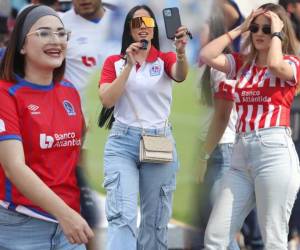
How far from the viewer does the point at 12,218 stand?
3.57 meters

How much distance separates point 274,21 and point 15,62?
1946 millimetres

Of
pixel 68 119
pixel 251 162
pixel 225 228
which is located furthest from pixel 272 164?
pixel 68 119

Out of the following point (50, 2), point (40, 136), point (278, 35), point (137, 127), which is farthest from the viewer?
point (50, 2)

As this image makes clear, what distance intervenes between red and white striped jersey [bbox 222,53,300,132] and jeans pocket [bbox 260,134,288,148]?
6cm

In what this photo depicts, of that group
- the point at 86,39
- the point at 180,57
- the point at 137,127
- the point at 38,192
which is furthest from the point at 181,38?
the point at 38,192

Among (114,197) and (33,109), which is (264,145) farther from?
(33,109)

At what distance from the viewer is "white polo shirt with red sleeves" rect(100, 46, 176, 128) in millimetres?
5242

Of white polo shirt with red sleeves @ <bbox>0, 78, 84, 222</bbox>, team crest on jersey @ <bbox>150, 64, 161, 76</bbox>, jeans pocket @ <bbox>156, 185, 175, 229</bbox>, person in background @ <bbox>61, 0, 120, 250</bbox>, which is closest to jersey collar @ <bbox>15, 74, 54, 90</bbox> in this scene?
white polo shirt with red sleeves @ <bbox>0, 78, 84, 222</bbox>

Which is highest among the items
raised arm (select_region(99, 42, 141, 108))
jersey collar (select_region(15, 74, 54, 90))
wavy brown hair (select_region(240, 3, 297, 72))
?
jersey collar (select_region(15, 74, 54, 90))

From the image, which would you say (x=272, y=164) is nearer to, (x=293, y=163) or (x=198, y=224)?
(x=293, y=163)

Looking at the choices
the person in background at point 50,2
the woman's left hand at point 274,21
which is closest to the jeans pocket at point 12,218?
the woman's left hand at point 274,21

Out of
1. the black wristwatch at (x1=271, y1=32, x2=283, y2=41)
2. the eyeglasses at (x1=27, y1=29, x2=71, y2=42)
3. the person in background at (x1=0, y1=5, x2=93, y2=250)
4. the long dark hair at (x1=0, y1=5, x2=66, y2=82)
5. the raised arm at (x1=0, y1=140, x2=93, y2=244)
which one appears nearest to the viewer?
the raised arm at (x1=0, y1=140, x2=93, y2=244)

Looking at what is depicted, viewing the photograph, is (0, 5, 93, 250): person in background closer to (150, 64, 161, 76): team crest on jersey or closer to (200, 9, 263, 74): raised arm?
(150, 64, 161, 76): team crest on jersey

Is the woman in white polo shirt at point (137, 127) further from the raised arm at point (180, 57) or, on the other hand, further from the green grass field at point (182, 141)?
the green grass field at point (182, 141)
